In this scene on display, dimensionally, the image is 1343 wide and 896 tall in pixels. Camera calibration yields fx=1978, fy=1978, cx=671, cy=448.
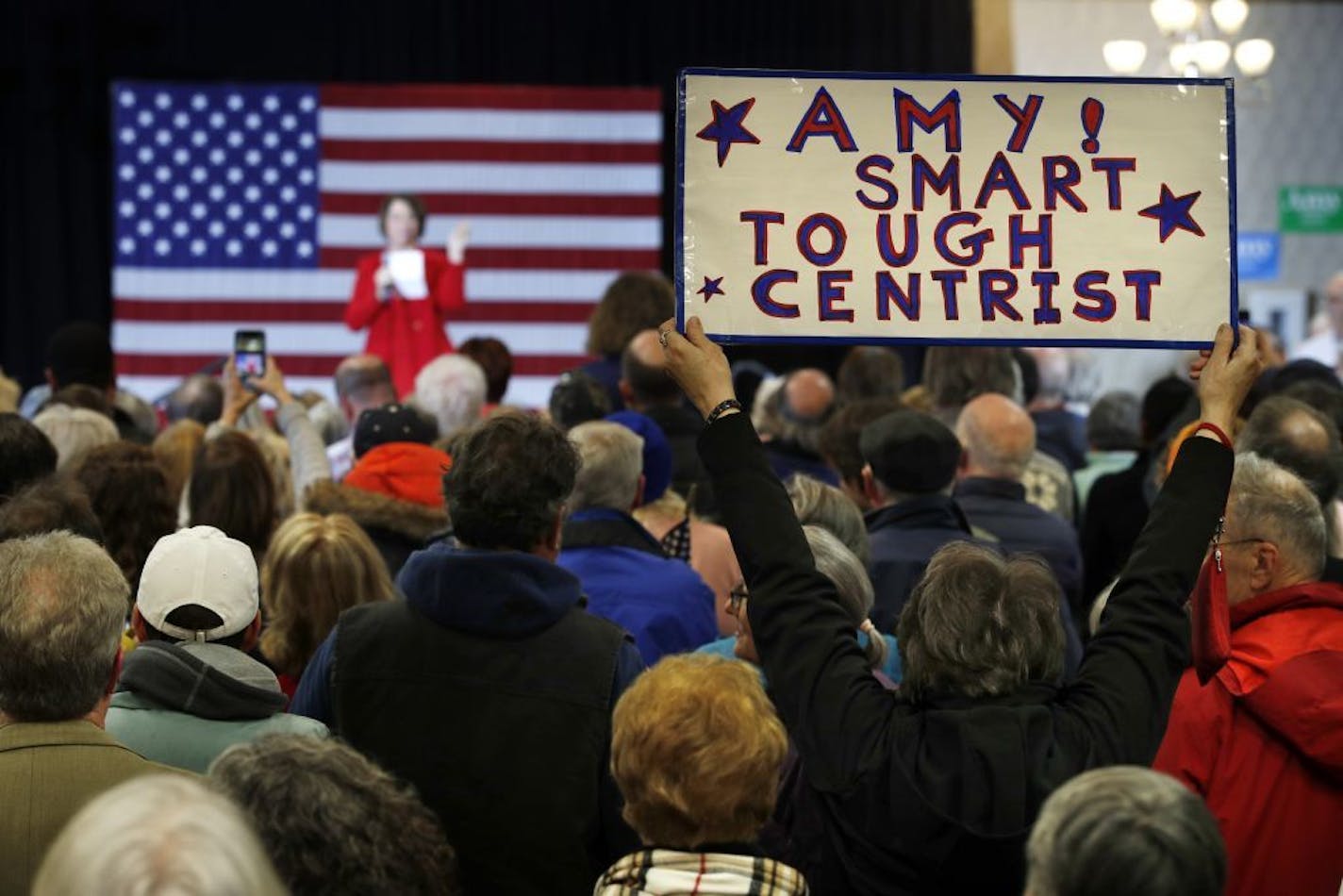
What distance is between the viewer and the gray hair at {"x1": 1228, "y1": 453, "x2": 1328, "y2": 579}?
3041 mm

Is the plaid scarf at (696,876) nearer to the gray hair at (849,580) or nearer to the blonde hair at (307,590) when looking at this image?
the gray hair at (849,580)

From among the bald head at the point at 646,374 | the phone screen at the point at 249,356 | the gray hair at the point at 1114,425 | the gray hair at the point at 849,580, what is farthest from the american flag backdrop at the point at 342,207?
the gray hair at the point at 849,580

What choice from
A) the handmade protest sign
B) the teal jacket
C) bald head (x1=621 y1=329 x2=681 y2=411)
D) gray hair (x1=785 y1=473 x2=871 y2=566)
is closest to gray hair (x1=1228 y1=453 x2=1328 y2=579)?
the handmade protest sign

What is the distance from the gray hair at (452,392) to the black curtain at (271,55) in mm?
5647

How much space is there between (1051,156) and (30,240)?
9.51 metres

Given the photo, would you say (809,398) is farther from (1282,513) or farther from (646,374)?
(1282,513)

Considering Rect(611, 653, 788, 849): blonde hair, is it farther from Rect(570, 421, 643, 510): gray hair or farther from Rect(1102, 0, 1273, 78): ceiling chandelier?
Rect(1102, 0, 1273, 78): ceiling chandelier

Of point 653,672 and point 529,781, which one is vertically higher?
point 653,672

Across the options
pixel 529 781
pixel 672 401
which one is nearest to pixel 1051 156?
pixel 529 781

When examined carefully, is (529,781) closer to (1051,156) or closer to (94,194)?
(1051,156)

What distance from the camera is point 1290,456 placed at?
4.05 metres

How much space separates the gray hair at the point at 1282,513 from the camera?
9.98 ft

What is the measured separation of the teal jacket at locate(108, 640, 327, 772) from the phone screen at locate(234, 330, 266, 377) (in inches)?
127

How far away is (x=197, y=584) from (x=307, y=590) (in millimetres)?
656
